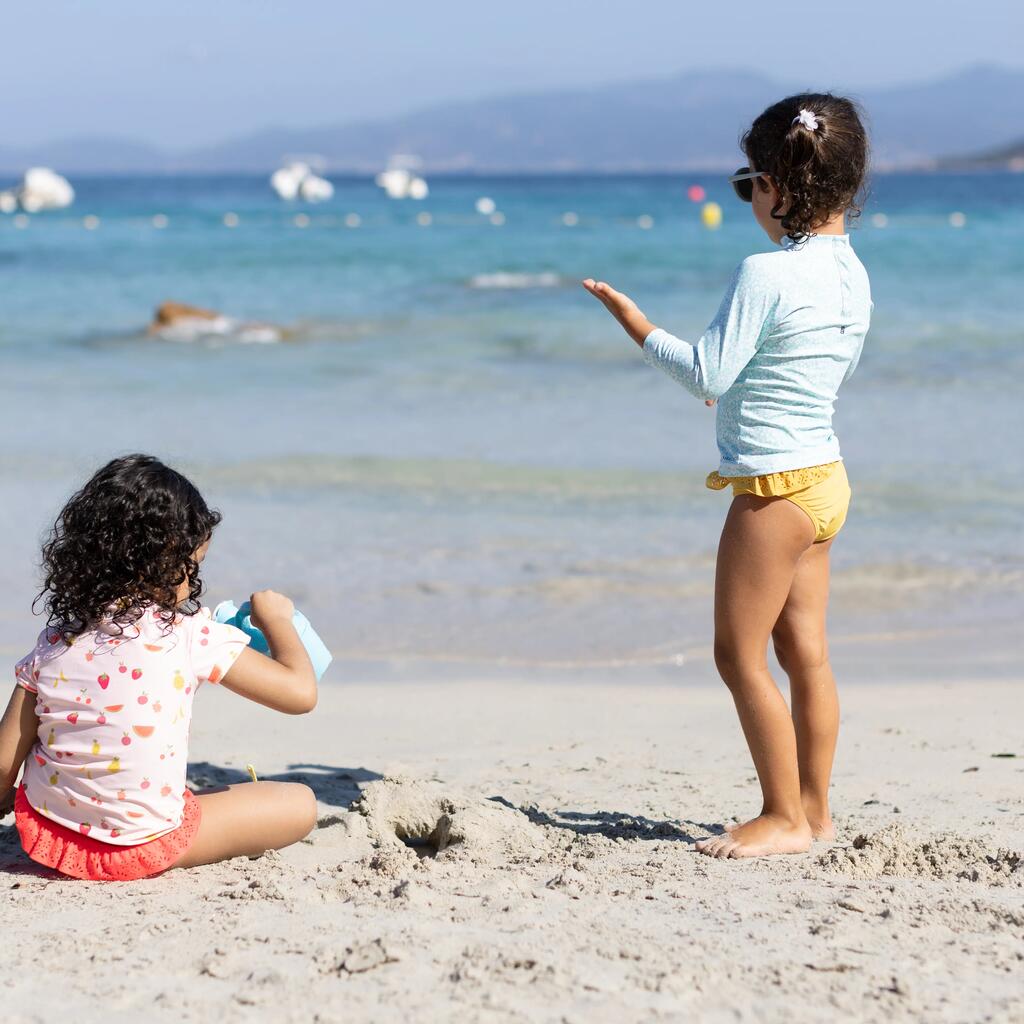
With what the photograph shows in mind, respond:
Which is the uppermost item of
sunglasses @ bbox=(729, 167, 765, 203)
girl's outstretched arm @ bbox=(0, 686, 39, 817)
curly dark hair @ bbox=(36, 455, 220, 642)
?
sunglasses @ bbox=(729, 167, 765, 203)

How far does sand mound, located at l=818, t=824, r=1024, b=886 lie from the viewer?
2.54 metres

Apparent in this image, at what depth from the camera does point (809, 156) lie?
8.35 ft

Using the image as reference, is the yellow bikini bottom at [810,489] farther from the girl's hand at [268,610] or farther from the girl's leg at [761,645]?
the girl's hand at [268,610]

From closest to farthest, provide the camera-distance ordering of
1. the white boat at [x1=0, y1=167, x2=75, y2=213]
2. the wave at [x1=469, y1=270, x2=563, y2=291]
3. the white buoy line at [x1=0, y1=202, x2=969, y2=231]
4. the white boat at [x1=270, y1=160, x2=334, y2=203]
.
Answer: the wave at [x1=469, y1=270, x2=563, y2=291], the white buoy line at [x1=0, y1=202, x2=969, y2=231], the white boat at [x1=0, y1=167, x2=75, y2=213], the white boat at [x1=270, y1=160, x2=334, y2=203]

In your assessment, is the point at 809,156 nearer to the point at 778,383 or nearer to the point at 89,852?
the point at 778,383

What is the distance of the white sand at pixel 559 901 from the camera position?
1.96m

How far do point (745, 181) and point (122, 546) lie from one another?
58.5 inches

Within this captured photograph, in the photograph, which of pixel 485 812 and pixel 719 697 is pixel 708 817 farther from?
pixel 719 697

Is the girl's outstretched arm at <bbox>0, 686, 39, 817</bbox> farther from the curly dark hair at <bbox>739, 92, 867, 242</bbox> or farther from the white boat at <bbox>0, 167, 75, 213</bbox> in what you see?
the white boat at <bbox>0, 167, 75, 213</bbox>

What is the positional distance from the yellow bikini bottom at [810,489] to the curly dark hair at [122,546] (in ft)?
3.58

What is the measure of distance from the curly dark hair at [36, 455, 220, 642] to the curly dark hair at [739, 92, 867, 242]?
1.34 metres

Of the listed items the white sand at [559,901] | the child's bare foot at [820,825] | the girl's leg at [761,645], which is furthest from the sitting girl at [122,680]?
the child's bare foot at [820,825]

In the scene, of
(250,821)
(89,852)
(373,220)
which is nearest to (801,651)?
(250,821)

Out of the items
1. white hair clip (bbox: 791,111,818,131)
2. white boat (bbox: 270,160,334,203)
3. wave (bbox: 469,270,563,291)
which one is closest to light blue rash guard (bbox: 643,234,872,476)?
white hair clip (bbox: 791,111,818,131)
